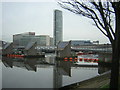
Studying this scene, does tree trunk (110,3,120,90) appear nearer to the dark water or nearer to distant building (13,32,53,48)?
the dark water

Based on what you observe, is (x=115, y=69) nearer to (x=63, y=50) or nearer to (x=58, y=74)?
(x=58, y=74)

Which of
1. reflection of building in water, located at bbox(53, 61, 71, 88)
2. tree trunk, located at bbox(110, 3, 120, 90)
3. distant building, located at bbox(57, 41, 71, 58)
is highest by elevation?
tree trunk, located at bbox(110, 3, 120, 90)

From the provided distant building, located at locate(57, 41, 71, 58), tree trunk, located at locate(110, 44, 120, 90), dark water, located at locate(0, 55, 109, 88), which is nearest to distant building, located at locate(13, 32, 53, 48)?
distant building, located at locate(57, 41, 71, 58)

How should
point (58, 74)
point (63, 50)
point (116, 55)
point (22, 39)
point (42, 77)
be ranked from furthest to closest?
1. point (22, 39)
2. point (63, 50)
3. point (58, 74)
4. point (42, 77)
5. point (116, 55)

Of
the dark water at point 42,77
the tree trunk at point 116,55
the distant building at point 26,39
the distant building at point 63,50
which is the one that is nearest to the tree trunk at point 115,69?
the tree trunk at point 116,55

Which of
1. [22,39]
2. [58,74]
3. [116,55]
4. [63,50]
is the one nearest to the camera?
[116,55]

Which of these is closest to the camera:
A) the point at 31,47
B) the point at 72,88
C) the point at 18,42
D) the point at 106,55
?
the point at 72,88

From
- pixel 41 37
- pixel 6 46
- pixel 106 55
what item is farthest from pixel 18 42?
pixel 106 55

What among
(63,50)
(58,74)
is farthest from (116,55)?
(63,50)

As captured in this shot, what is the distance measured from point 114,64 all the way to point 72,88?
2460 mm

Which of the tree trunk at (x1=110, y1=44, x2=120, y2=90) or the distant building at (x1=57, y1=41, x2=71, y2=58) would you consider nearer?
the tree trunk at (x1=110, y1=44, x2=120, y2=90)

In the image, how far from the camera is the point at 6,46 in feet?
112

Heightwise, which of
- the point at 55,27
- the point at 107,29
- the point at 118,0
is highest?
the point at 55,27

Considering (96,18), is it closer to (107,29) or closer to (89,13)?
(89,13)
